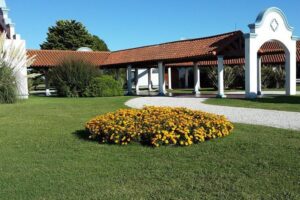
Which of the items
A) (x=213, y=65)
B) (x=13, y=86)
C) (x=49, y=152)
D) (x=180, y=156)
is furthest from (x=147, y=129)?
(x=213, y=65)

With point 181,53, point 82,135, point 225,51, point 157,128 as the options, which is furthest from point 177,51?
point 157,128

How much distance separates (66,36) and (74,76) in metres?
32.6

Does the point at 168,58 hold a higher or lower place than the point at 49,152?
higher

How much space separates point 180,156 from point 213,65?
97.0 feet

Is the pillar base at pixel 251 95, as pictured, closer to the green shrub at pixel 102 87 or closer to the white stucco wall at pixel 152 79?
the green shrub at pixel 102 87

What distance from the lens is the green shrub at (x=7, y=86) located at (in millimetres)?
16266

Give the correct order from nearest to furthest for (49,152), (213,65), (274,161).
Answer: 1. (274,161)
2. (49,152)
3. (213,65)

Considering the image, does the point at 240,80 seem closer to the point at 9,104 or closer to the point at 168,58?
the point at 168,58

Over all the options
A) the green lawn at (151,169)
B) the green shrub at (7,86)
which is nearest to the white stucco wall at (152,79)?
the green shrub at (7,86)

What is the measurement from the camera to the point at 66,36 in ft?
185

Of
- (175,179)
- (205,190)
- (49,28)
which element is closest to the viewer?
(205,190)

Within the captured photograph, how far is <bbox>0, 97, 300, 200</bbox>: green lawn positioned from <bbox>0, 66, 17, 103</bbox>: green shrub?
857 cm

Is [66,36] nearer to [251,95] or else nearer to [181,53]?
[181,53]

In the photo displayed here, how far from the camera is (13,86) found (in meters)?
16.7
